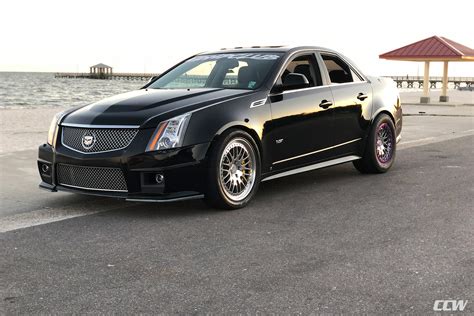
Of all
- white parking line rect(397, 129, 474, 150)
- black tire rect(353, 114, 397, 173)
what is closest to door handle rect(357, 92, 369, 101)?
black tire rect(353, 114, 397, 173)

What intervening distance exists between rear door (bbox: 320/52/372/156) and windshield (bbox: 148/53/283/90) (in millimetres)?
919

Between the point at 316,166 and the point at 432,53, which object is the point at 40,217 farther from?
the point at 432,53

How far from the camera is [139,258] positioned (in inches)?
185

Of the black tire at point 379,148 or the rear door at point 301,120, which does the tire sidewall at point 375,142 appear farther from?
the rear door at point 301,120

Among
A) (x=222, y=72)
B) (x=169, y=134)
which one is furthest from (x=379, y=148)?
(x=169, y=134)

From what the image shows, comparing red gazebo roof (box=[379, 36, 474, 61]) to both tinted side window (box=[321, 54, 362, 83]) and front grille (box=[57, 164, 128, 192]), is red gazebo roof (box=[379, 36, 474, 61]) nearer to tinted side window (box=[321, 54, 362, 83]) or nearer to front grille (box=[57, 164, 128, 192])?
tinted side window (box=[321, 54, 362, 83])

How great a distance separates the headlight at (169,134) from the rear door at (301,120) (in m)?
1.14

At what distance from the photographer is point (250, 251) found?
487 centimetres

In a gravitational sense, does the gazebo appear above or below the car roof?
above

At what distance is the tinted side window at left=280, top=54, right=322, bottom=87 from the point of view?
750 centimetres

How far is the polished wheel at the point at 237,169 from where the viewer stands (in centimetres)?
624

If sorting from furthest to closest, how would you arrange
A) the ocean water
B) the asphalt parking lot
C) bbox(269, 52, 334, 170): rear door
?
the ocean water
bbox(269, 52, 334, 170): rear door
the asphalt parking lot

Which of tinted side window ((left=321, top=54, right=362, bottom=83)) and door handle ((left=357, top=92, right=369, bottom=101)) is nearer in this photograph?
tinted side window ((left=321, top=54, right=362, bottom=83))

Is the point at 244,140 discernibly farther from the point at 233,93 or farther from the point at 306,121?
the point at 306,121
